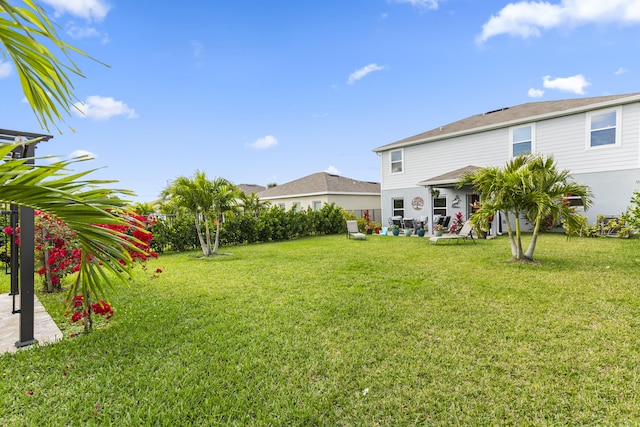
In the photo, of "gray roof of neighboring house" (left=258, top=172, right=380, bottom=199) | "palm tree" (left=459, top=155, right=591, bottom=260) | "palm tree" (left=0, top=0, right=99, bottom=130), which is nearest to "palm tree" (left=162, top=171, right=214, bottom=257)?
"palm tree" (left=459, top=155, right=591, bottom=260)

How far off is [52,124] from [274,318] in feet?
11.3

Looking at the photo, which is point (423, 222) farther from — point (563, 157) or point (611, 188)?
point (611, 188)

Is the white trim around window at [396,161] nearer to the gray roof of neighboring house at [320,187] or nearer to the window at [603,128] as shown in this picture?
the gray roof of neighboring house at [320,187]

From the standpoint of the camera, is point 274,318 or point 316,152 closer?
point 274,318

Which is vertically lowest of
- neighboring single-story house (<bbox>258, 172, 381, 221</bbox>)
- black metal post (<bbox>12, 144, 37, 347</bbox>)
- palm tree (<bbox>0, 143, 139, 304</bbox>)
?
black metal post (<bbox>12, 144, 37, 347</bbox>)

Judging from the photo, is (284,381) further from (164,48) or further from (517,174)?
(164,48)

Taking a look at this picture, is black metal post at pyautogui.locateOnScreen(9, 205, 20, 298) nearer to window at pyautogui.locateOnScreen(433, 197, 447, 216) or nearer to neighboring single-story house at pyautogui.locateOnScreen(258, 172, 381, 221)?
window at pyautogui.locateOnScreen(433, 197, 447, 216)

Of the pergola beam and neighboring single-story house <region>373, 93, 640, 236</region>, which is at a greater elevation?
neighboring single-story house <region>373, 93, 640, 236</region>

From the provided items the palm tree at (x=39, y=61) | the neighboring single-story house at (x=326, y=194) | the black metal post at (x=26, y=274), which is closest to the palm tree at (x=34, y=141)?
the palm tree at (x=39, y=61)

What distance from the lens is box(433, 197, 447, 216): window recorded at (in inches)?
686

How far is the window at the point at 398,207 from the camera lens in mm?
19342

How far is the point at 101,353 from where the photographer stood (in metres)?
3.54

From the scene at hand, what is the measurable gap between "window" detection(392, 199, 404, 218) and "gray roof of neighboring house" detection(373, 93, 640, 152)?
11.0 ft

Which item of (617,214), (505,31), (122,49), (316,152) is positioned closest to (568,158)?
(617,214)
